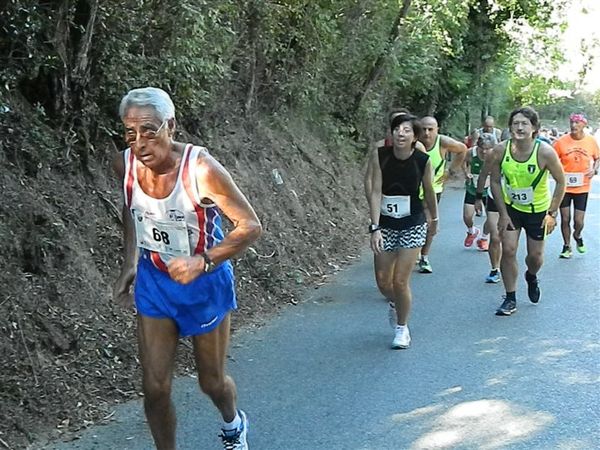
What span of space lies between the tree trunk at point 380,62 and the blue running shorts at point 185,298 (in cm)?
1366

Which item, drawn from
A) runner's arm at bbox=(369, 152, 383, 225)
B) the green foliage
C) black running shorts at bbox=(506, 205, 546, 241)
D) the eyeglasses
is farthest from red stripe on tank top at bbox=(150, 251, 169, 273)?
black running shorts at bbox=(506, 205, 546, 241)

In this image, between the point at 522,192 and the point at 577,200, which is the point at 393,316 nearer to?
the point at 522,192

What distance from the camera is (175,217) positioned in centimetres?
416

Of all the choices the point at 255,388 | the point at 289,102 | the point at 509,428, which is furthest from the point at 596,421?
the point at 289,102

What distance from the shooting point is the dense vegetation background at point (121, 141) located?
584 centimetres

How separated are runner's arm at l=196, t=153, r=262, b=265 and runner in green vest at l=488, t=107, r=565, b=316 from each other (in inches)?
183

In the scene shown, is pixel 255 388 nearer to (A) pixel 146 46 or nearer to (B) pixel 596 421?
(B) pixel 596 421

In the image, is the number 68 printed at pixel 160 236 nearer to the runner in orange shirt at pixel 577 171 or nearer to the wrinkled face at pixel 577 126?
the runner in orange shirt at pixel 577 171

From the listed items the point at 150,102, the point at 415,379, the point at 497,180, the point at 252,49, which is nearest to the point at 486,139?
the point at 252,49

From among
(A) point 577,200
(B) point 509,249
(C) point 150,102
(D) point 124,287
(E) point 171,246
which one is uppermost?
(C) point 150,102

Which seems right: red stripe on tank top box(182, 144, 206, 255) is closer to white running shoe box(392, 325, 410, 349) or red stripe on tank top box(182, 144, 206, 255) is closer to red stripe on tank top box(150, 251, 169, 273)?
red stripe on tank top box(150, 251, 169, 273)

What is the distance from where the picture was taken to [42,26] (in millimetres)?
7027

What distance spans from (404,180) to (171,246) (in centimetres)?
359

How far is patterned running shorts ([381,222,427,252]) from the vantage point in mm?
7328
